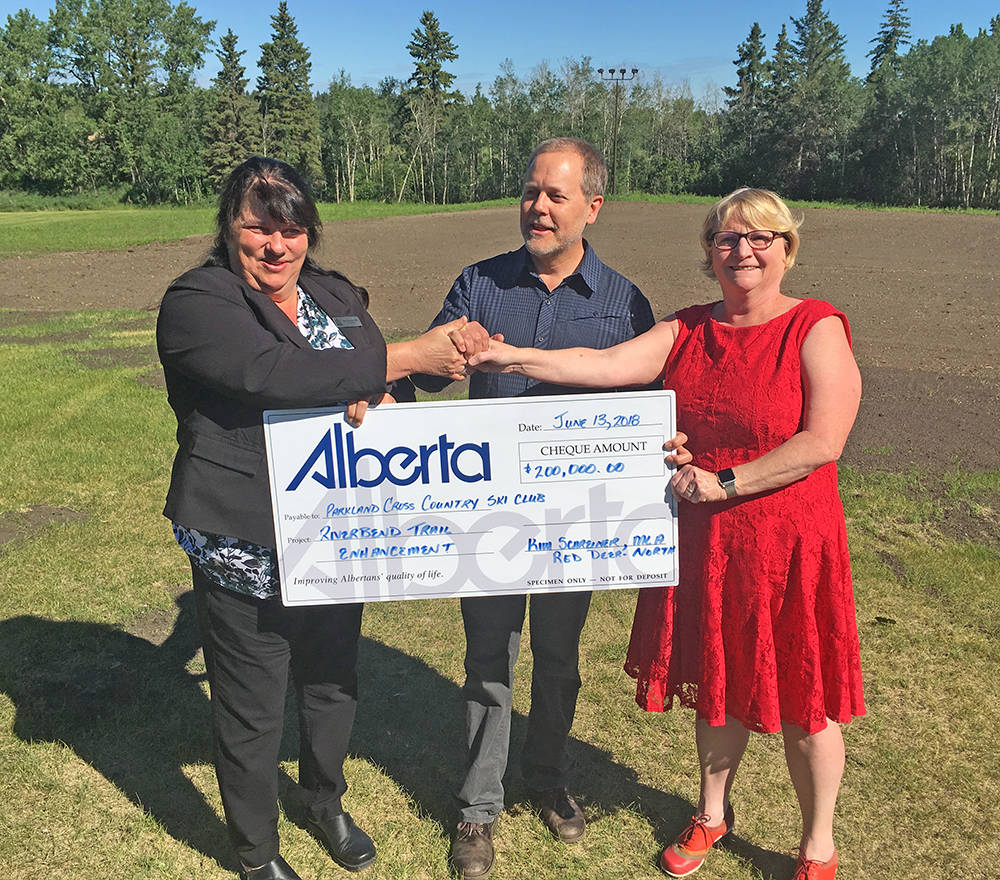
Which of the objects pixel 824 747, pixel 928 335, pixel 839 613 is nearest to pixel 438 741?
pixel 824 747

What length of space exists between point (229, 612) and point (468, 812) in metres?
1.25

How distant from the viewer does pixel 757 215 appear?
101 inches

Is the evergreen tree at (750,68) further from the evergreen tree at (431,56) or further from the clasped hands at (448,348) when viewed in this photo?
→ the clasped hands at (448,348)

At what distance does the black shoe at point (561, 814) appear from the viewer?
10.8 feet

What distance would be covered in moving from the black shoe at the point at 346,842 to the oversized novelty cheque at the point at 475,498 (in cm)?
103

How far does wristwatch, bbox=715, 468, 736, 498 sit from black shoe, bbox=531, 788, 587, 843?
156 centimetres

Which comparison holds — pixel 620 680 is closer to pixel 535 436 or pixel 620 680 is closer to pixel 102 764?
pixel 535 436

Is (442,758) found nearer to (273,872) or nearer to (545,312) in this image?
(273,872)

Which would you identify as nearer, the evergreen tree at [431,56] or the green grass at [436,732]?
the green grass at [436,732]

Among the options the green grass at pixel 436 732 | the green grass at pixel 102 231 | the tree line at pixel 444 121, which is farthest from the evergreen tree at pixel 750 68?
the green grass at pixel 436 732

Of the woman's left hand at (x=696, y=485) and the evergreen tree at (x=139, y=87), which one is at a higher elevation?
the evergreen tree at (x=139, y=87)

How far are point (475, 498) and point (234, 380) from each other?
0.87 meters

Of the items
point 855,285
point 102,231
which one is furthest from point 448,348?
point 102,231

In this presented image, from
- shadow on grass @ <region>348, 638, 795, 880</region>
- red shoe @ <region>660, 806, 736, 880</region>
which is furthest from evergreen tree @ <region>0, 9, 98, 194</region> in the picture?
red shoe @ <region>660, 806, 736, 880</region>
